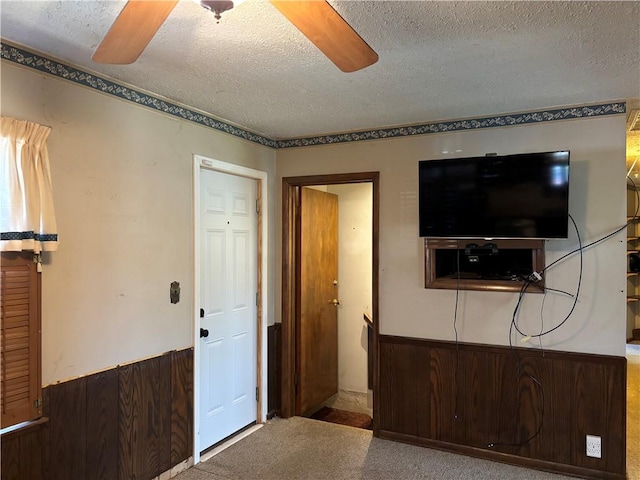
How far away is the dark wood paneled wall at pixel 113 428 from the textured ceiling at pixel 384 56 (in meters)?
1.59

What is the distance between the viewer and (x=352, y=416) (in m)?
3.99

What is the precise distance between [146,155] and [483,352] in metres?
2.53

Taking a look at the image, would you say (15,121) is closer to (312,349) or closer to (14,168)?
(14,168)

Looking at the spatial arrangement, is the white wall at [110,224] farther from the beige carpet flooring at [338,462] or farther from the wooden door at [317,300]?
the wooden door at [317,300]

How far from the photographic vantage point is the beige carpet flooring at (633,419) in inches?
112

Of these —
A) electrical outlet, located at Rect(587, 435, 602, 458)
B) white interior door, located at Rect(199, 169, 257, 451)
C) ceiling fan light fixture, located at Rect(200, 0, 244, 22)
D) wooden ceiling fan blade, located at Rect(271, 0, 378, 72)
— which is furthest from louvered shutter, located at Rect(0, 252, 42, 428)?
electrical outlet, located at Rect(587, 435, 602, 458)

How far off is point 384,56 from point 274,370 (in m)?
2.68

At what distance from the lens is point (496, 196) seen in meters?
2.69

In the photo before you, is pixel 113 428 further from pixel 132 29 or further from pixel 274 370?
pixel 132 29

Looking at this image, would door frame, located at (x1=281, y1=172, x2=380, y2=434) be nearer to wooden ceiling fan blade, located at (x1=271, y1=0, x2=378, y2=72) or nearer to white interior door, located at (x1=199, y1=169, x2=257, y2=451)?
white interior door, located at (x1=199, y1=169, x2=257, y2=451)

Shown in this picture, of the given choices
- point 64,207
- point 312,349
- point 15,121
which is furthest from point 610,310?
point 15,121

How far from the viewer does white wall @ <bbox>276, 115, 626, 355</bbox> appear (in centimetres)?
263

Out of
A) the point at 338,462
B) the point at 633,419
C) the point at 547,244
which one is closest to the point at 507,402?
the point at 547,244

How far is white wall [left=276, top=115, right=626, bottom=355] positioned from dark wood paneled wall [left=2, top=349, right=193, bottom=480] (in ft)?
5.10
